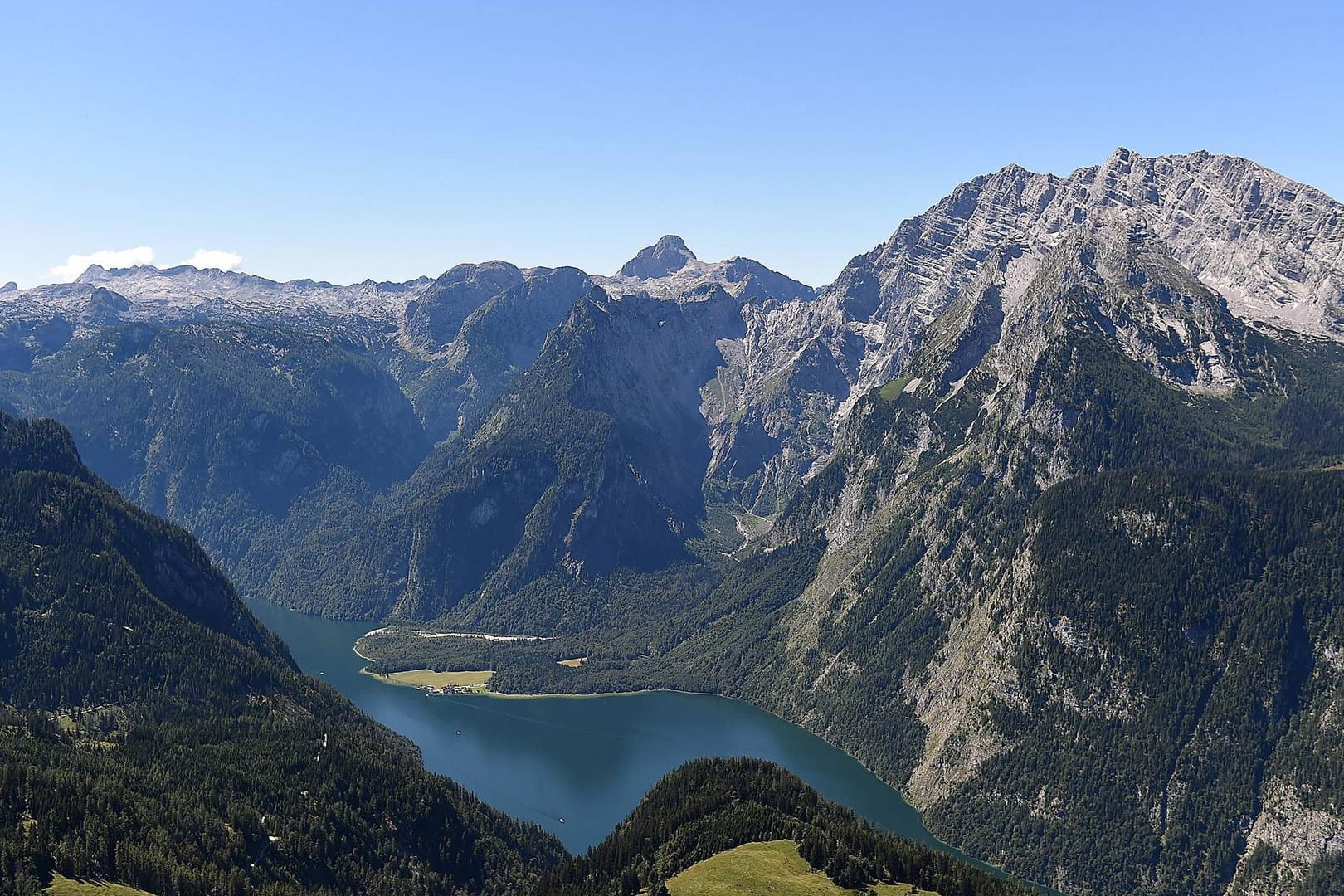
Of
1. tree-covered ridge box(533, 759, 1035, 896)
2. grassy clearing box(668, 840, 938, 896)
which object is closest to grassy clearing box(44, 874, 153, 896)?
tree-covered ridge box(533, 759, 1035, 896)

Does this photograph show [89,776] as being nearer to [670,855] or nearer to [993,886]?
[670,855]

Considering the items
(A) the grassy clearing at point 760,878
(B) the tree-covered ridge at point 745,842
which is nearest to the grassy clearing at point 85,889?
(B) the tree-covered ridge at point 745,842

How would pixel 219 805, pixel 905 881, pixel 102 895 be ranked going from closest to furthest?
pixel 102 895 < pixel 905 881 < pixel 219 805

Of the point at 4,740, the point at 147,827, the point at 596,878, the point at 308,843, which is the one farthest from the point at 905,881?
the point at 4,740

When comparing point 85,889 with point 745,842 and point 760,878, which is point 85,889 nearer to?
point 760,878

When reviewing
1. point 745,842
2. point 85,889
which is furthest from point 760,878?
point 85,889

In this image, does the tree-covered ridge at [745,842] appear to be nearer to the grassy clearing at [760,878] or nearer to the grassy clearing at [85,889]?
the grassy clearing at [760,878]
